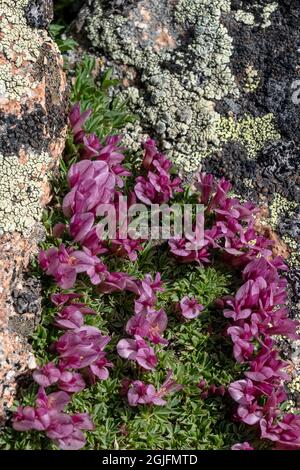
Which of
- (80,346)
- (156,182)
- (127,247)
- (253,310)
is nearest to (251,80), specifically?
(156,182)

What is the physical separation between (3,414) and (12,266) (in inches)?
32.1

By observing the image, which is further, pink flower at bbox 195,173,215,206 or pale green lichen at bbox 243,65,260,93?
pale green lichen at bbox 243,65,260,93

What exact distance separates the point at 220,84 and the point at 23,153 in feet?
5.19

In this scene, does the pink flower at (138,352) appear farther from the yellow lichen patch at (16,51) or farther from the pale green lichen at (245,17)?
the pale green lichen at (245,17)

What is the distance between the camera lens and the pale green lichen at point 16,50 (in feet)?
14.1

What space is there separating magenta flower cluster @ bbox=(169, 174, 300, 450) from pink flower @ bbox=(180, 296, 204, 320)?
0.17m

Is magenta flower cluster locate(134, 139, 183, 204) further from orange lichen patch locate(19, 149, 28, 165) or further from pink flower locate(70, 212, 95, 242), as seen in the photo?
orange lichen patch locate(19, 149, 28, 165)

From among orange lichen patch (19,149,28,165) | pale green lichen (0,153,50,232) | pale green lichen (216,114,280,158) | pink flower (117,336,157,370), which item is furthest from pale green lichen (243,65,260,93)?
pink flower (117,336,157,370)

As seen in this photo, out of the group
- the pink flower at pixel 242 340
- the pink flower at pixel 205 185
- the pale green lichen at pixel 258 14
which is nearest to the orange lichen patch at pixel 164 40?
the pale green lichen at pixel 258 14

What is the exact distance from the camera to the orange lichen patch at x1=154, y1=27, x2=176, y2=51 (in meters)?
5.15

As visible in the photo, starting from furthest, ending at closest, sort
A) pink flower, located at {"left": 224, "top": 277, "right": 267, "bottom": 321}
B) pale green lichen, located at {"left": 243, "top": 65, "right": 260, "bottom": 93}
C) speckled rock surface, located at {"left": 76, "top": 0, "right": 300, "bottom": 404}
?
pale green lichen, located at {"left": 243, "top": 65, "right": 260, "bottom": 93}, speckled rock surface, located at {"left": 76, "top": 0, "right": 300, "bottom": 404}, pink flower, located at {"left": 224, "top": 277, "right": 267, "bottom": 321}

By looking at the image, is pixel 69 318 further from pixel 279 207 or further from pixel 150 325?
pixel 279 207

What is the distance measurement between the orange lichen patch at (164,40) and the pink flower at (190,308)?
1.94 metres
